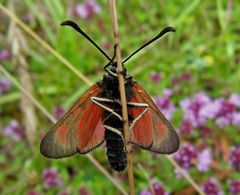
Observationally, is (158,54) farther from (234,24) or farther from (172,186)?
(172,186)

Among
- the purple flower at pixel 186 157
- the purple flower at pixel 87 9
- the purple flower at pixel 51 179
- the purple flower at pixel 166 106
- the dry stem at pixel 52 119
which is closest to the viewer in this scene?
the dry stem at pixel 52 119

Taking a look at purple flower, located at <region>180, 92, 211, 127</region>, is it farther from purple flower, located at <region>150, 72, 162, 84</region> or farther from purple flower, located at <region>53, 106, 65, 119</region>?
purple flower, located at <region>53, 106, 65, 119</region>

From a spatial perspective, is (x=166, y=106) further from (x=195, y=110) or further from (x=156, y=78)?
(x=156, y=78)

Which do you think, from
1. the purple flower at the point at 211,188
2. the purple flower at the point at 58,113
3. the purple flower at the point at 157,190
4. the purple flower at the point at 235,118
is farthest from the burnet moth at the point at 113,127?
the purple flower at the point at 58,113

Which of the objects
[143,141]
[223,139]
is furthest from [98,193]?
[143,141]

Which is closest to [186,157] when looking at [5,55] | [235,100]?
[235,100]

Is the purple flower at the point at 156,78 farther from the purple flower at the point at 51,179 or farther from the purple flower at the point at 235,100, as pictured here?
the purple flower at the point at 51,179

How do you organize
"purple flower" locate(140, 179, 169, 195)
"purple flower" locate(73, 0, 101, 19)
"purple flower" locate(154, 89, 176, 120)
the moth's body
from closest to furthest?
the moth's body → "purple flower" locate(140, 179, 169, 195) → "purple flower" locate(154, 89, 176, 120) → "purple flower" locate(73, 0, 101, 19)

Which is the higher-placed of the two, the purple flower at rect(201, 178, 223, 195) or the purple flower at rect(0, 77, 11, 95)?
the purple flower at rect(0, 77, 11, 95)

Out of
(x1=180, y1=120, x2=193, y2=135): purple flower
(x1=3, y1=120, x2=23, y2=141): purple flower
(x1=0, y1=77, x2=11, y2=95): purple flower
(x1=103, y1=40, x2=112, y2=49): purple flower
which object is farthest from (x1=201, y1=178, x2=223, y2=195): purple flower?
(x1=0, y1=77, x2=11, y2=95): purple flower
